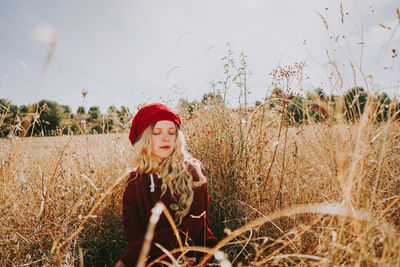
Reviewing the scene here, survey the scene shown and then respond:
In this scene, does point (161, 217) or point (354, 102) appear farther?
point (161, 217)

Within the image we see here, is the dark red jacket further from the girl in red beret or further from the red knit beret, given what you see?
the red knit beret

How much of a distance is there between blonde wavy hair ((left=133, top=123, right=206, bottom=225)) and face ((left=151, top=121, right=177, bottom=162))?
1.4 inches

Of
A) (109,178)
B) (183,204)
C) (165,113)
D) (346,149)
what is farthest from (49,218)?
(346,149)

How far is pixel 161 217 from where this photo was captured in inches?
72.2

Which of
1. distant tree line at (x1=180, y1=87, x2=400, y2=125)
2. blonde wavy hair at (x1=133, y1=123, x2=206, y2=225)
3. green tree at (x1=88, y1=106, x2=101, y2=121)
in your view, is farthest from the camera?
green tree at (x1=88, y1=106, x2=101, y2=121)

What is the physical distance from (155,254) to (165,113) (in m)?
1.09

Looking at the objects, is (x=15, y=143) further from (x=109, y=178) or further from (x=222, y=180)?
(x=222, y=180)

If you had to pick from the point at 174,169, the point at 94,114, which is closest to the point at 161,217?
the point at 174,169

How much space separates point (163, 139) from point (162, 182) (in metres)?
0.37

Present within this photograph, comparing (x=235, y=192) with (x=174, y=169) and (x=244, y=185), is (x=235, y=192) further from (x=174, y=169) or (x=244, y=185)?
(x=174, y=169)

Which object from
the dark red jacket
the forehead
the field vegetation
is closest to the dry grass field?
the field vegetation

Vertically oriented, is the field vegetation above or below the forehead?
below

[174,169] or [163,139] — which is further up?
[163,139]

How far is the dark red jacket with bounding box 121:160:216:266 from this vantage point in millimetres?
1729
